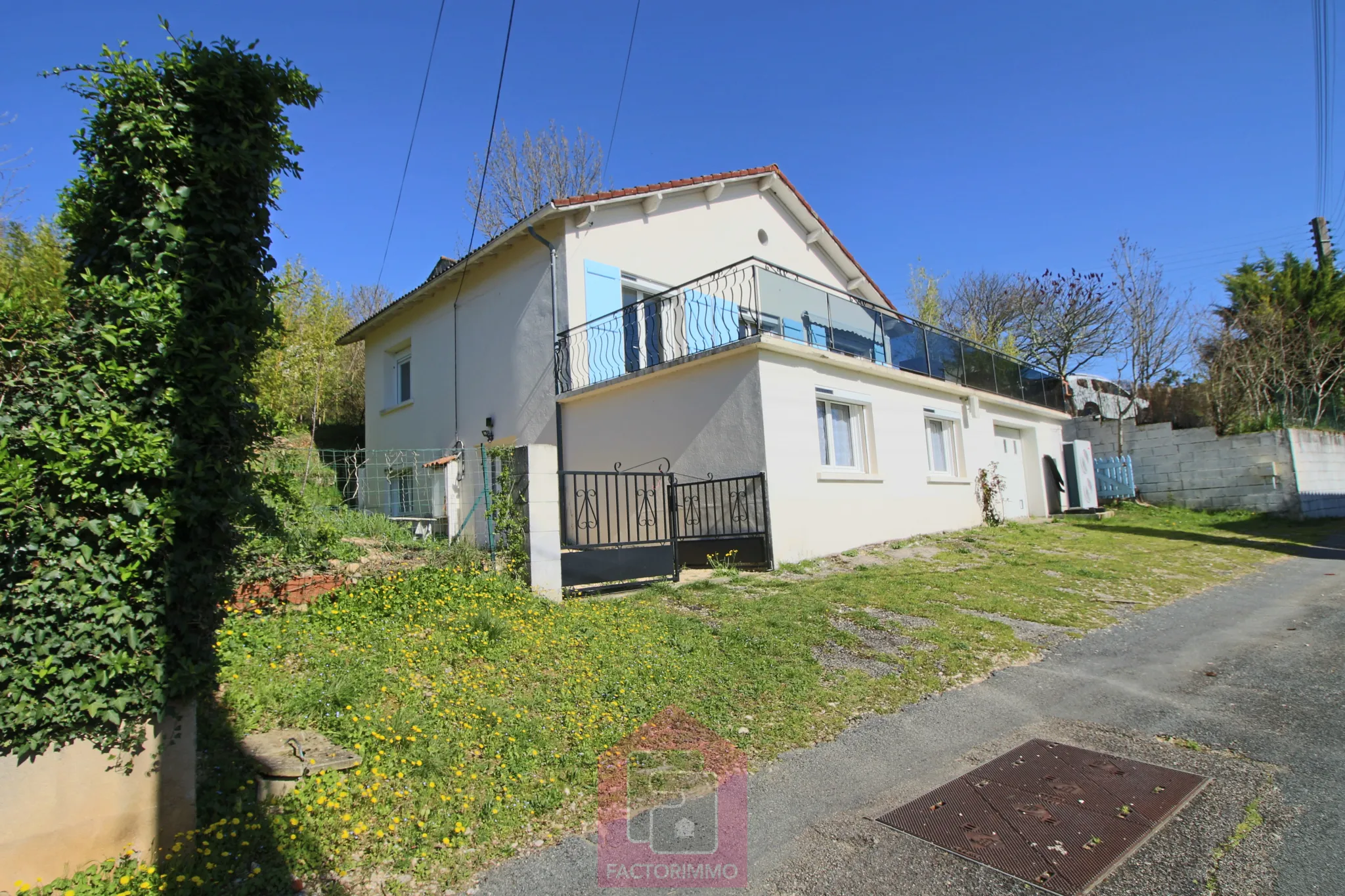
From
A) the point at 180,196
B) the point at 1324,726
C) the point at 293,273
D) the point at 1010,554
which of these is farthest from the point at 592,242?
the point at 1324,726

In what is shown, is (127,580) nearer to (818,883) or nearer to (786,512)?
(818,883)

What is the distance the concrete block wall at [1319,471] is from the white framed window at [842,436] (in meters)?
10.6

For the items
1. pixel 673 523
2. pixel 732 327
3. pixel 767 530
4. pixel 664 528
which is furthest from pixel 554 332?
pixel 767 530

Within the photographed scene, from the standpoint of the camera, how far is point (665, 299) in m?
11.6

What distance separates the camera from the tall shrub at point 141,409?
8.25 feet

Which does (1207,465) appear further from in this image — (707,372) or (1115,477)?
(707,372)

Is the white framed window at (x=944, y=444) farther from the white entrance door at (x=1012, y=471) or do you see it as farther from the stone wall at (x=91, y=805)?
the stone wall at (x=91, y=805)

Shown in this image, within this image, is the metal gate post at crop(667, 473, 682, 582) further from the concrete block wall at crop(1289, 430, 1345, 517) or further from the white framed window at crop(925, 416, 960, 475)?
the concrete block wall at crop(1289, 430, 1345, 517)

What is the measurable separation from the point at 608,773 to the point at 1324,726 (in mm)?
4078

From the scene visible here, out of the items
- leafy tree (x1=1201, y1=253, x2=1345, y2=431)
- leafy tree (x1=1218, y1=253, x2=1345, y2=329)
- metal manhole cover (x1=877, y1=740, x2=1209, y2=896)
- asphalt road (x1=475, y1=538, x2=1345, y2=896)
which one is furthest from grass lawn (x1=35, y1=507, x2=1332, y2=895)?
leafy tree (x1=1218, y1=253, x2=1345, y2=329)

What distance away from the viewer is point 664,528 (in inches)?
367

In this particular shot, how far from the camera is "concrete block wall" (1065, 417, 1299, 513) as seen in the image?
1472cm

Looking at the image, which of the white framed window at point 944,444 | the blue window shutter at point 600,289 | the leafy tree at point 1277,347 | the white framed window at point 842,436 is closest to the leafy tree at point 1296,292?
the leafy tree at point 1277,347

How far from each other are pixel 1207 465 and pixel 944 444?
23.7 feet
